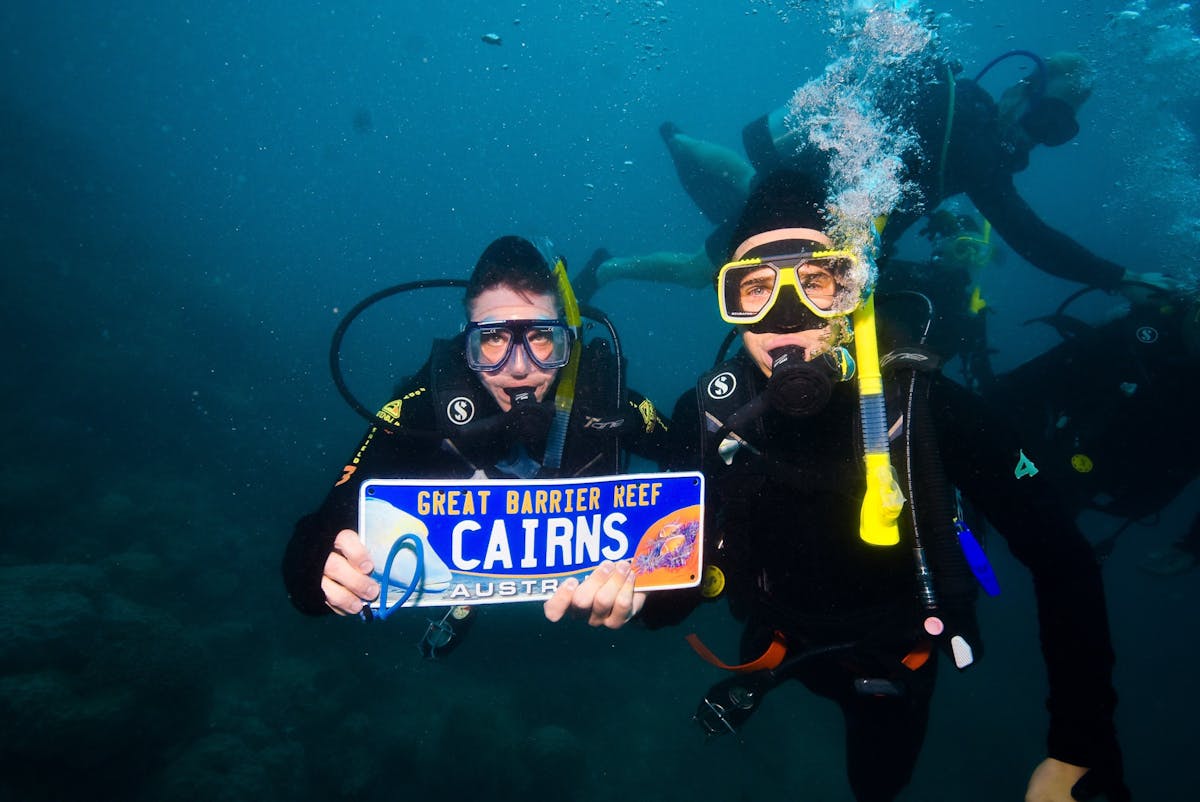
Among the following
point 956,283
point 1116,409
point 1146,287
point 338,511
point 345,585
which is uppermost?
point 956,283

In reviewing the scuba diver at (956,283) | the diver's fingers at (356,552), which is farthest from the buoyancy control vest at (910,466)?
the scuba diver at (956,283)

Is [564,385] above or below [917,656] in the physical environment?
above

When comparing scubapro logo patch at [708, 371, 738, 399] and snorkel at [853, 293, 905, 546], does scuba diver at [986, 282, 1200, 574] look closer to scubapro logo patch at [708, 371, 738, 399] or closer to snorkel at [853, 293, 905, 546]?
snorkel at [853, 293, 905, 546]

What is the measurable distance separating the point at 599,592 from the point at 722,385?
1307mm

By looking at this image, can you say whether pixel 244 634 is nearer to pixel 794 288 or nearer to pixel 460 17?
pixel 794 288

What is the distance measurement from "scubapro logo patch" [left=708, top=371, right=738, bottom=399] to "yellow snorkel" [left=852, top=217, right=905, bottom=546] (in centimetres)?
61

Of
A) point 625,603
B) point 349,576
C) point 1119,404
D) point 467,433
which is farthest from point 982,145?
point 349,576

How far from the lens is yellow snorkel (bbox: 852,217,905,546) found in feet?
8.16

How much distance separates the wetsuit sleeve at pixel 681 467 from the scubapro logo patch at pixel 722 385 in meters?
0.17

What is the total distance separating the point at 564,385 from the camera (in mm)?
3127

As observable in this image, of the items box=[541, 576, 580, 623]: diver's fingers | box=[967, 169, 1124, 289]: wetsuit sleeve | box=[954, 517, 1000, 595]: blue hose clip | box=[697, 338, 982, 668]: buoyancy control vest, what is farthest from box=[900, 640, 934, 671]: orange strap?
box=[967, 169, 1124, 289]: wetsuit sleeve

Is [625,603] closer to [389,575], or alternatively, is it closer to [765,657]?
[389,575]

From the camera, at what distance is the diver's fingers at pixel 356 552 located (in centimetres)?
210

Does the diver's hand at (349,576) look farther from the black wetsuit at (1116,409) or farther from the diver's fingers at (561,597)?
Answer: the black wetsuit at (1116,409)
